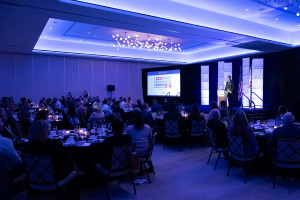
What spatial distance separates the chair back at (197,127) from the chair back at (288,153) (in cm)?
277

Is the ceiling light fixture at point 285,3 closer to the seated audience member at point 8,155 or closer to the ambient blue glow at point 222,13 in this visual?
the ambient blue glow at point 222,13

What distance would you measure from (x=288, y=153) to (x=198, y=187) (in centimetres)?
154

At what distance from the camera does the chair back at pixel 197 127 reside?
667 centimetres

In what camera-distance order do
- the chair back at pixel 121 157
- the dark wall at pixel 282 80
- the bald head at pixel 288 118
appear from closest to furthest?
1. the chair back at pixel 121 157
2. the bald head at pixel 288 118
3. the dark wall at pixel 282 80

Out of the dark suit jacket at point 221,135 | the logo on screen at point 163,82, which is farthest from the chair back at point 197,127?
the logo on screen at point 163,82

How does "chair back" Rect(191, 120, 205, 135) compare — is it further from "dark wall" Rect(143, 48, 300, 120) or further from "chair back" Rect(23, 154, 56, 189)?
"dark wall" Rect(143, 48, 300, 120)

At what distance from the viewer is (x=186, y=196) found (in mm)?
3762

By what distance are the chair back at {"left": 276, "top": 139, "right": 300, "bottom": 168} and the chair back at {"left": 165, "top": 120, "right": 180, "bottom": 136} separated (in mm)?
2832

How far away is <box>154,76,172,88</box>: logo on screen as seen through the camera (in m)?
16.6

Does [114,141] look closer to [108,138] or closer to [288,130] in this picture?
[108,138]

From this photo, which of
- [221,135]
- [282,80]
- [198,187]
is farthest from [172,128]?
[282,80]

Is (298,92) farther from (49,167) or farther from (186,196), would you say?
(49,167)

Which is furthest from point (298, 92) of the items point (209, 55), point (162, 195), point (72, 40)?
point (72, 40)

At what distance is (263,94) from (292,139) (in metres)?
9.47
